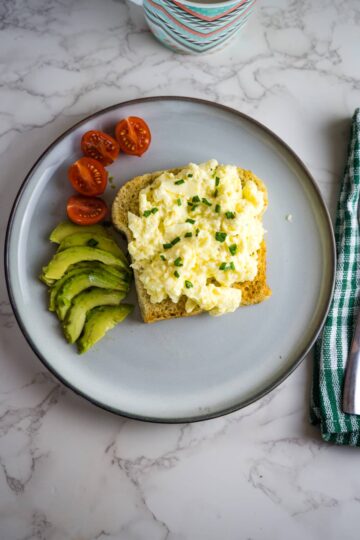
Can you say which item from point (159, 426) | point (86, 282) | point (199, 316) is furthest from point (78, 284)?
point (159, 426)

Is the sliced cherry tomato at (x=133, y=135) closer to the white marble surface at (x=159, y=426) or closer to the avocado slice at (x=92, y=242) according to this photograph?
the white marble surface at (x=159, y=426)

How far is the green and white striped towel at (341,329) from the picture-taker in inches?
113

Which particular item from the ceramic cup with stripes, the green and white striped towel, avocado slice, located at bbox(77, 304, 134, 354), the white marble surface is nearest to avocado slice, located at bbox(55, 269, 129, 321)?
avocado slice, located at bbox(77, 304, 134, 354)

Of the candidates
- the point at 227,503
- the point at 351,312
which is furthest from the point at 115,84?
the point at 227,503

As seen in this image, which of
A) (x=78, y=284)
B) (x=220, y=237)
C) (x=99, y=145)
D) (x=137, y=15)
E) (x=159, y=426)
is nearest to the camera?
(x=220, y=237)

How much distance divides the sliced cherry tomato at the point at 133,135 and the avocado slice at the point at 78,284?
0.67 meters

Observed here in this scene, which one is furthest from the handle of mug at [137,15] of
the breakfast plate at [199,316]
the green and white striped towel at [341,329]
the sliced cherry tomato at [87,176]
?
the green and white striped towel at [341,329]

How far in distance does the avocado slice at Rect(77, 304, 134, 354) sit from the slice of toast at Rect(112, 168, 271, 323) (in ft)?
0.42

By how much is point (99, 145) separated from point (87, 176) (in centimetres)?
18

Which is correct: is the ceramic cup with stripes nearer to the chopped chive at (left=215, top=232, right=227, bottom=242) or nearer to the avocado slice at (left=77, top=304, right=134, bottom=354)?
the chopped chive at (left=215, top=232, right=227, bottom=242)

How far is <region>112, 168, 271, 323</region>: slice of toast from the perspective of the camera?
2756 millimetres

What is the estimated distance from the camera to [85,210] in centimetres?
278

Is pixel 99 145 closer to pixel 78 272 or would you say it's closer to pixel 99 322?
pixel 78 272

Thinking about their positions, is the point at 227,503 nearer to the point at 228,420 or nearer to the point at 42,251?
the point at 228,420
